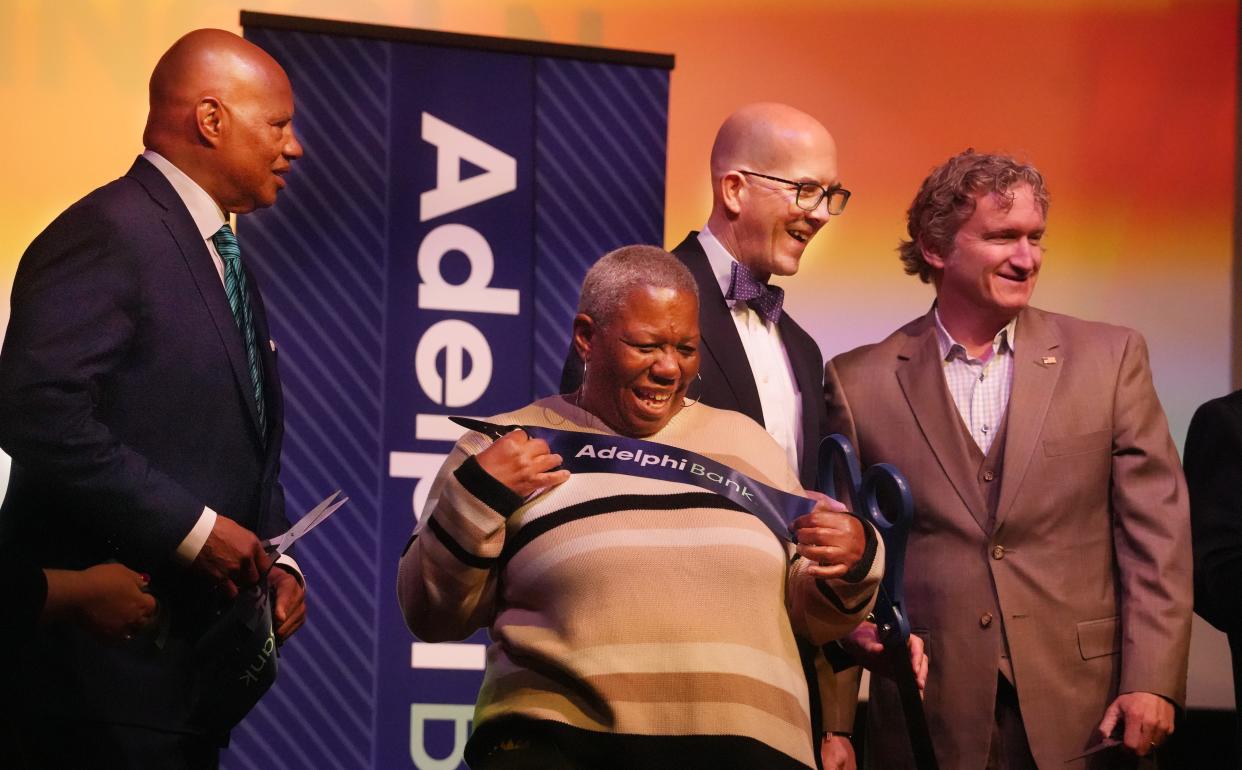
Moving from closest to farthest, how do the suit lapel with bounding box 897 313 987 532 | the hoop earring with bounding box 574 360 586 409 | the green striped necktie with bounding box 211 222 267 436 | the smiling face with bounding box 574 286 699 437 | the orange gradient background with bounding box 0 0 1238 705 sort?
the smiling face with bounding box 574 286 699 437
the hoop earring with bounding box 574 360 586 409
the green striped necktie with bounding box 211 222 267 436
the suit lapel with bounding box 897 313 987 532
the orange gradient background with bounding box 0 0 1238 705

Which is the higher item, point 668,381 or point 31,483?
point 668,381

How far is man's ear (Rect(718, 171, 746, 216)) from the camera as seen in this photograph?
135 inches

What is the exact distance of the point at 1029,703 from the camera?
3076 millimetres

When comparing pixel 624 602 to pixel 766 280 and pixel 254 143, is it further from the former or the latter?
pixel 766 280

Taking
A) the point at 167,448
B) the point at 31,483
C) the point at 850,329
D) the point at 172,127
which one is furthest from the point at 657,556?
the point at 850,329

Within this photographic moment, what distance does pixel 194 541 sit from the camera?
251cm

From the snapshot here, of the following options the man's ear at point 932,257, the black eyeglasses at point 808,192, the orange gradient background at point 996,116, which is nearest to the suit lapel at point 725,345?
the black eyeglasses at point 808,192

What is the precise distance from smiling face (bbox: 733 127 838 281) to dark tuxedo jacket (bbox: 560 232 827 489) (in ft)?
0.36

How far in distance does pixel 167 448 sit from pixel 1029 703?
169 centimetres

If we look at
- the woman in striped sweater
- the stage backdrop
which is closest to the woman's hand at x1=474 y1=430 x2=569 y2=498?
the woman in striped sweater

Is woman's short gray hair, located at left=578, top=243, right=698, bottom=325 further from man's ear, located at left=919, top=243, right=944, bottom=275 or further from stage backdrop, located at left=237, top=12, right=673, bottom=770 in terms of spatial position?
stage backdrop, located at left=237, top=12, right=673, bottom=770

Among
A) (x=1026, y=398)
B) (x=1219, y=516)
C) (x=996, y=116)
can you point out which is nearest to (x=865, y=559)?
(x=1026, y=398)

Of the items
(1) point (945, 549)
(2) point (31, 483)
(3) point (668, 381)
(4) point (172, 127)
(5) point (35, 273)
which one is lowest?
(1) point (945, 549)

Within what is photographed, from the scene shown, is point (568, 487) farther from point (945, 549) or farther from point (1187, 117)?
point (1187, 117)
